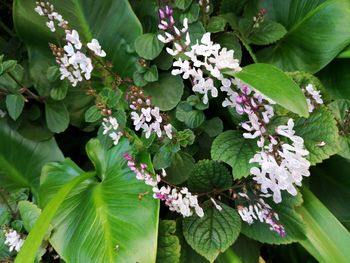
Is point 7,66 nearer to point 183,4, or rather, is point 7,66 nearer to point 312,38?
point 183,4

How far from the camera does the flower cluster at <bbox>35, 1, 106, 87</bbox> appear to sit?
85 centimetres

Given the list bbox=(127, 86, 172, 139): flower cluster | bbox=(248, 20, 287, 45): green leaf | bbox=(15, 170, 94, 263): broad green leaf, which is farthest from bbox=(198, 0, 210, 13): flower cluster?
bbox=(15, 170, 94, 263): broad green leaf

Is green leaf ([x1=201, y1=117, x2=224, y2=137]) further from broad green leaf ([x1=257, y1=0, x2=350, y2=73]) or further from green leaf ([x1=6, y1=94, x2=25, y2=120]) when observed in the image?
green leaf ([x1=6, y1=94, x2=25, y2=120])

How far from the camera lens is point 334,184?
1077mm

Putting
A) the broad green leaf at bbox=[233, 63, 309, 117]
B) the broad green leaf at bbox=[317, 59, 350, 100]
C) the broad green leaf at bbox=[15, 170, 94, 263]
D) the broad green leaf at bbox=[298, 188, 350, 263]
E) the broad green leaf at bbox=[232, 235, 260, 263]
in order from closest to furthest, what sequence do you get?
the broad green leaf at bbox=[233, 63, 309, 117], the broad green leaf at bbox=[15, 170, 94, 263], the broad green leaf at bbox=[298, 188, 350, 263], the broad green leaf at bbox=[232, 235, 260, 263], the broad green leaf at bbox=[317, 59, 350, 100]

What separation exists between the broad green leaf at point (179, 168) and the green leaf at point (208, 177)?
0.05 ft

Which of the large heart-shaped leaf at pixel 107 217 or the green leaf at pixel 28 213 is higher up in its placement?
the large heart-shaped leaf at pixel 107 217

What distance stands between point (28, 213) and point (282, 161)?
51cm

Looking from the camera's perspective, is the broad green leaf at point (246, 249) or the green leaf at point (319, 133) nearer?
the green leaf at point (319, 133)

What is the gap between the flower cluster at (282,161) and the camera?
2.35 ft

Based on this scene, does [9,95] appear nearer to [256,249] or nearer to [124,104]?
[124,104]

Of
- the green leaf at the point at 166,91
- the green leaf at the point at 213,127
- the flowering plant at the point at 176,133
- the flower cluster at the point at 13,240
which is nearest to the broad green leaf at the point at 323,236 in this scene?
the flowering plant at the point at 176,133

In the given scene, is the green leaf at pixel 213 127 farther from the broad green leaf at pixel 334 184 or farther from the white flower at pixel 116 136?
the broad green leaf at pixel 334 184

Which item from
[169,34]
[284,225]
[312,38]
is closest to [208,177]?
[284,225]
